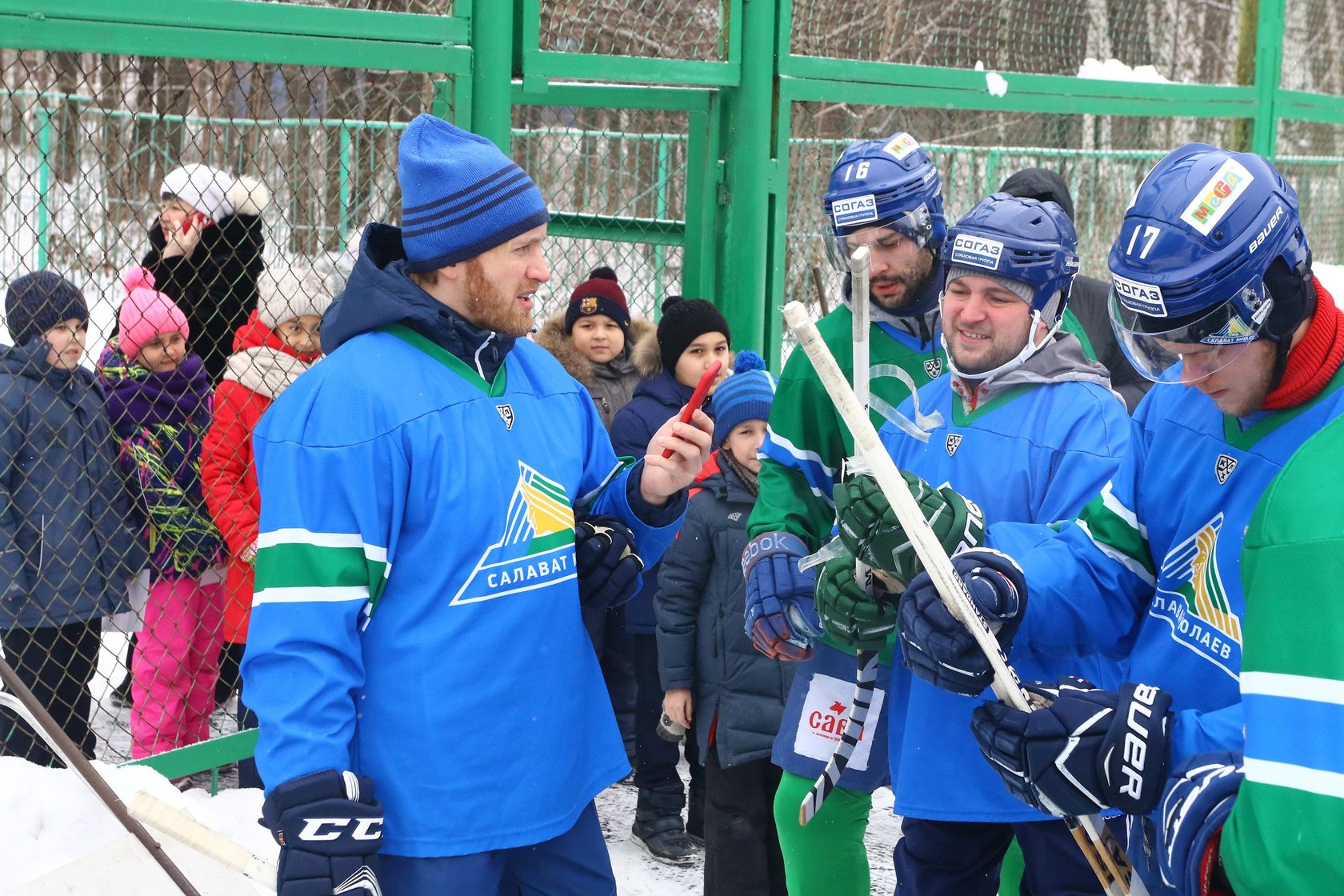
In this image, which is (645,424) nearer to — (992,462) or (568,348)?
(568,348)

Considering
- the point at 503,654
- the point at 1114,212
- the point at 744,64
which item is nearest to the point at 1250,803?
the point at 503,654

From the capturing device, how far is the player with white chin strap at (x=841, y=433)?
3344mm

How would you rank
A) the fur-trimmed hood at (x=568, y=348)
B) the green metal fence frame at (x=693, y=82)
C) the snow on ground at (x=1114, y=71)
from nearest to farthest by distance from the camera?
1. the green metal fence frame at (x=693, y=82)
2. the fur-trimmed hood at (x=568, y=348)
3. the snow on ground at (x=1114, y=71)

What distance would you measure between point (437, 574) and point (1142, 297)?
4.24 ft

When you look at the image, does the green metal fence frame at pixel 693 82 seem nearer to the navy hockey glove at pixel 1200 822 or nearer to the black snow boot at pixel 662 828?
the black snow boot at pixel 662 828

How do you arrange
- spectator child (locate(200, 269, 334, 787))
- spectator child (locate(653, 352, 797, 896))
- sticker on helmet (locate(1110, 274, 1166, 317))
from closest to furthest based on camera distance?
sticker on helmet (locate(1110, 274, 1166, 317)), spectator child (locate(653, 352, 797, 896)), spectator child (locate(200, 269, 334, 787))

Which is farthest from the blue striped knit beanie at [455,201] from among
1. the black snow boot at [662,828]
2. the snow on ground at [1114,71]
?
the snow on ground at [1114,71]

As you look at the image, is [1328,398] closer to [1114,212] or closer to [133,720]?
[133,720]

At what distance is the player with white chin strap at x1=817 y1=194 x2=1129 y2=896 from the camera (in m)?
2.79

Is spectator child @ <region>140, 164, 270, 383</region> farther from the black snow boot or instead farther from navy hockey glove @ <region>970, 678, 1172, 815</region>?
navy hockey glove @ <region>970, 678, 1172, 815</region>

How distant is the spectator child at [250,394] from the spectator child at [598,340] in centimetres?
125

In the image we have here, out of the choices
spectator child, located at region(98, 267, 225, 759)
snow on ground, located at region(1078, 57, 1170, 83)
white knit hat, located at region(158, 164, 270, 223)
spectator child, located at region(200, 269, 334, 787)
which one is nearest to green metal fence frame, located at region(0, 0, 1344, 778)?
snow on ground, located at region(1078, 57, 1170, 83)

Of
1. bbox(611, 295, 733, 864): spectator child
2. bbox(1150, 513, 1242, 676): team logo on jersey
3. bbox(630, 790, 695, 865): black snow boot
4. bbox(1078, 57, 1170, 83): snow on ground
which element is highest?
bbox(1078, 57, 1170, 83): snow on ground

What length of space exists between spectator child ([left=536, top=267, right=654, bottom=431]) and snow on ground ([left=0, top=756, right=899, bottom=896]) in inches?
69.7
